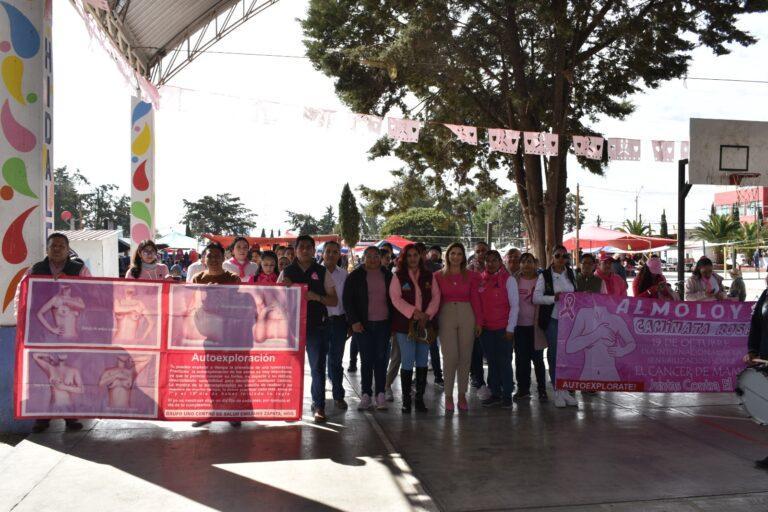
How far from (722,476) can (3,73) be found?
730 cm

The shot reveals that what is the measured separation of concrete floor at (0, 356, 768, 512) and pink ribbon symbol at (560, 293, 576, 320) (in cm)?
105

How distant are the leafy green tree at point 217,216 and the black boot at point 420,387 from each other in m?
104

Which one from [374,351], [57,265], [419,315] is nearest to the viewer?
[57,265]

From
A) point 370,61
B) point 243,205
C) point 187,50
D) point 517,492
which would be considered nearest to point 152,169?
point 187,50

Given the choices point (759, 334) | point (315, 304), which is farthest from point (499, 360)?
point (759, 334)

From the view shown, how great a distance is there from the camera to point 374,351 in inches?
280

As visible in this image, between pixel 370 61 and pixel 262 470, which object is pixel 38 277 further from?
pixel 370 61

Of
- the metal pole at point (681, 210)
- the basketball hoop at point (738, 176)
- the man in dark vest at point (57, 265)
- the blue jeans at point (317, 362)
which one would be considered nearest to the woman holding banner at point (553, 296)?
the blue jeans at point (317, 362)

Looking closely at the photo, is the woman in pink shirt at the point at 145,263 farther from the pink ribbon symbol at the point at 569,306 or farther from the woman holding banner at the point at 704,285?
the woman holding banner at the point at 704,285

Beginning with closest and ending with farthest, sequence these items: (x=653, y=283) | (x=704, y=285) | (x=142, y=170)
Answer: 1. (x=653, y=283)
2. (x=704, y=285)
3. (x=142, y=170)

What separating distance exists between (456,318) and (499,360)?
83 centimetres

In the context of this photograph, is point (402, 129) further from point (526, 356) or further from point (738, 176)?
point (526, 356)

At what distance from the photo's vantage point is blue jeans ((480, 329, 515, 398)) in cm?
735

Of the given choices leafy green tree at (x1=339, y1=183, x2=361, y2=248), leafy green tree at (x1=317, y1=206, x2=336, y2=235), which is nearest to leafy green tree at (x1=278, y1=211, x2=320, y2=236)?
leafy green tree at (x1=317, y1=206, x2=336, y2=235)
